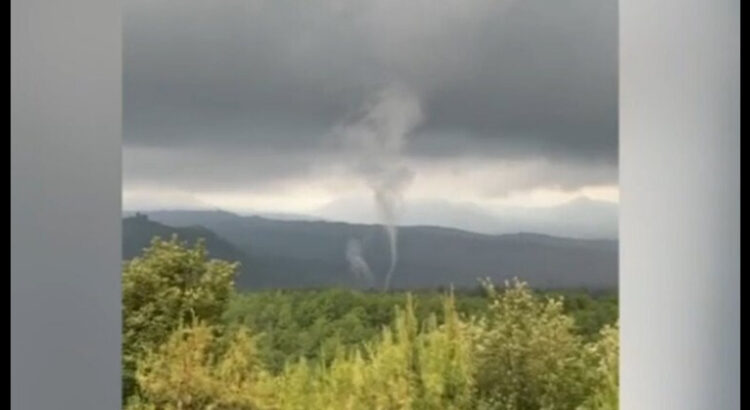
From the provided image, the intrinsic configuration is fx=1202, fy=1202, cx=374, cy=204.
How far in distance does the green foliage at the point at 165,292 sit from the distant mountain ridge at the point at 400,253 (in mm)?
77

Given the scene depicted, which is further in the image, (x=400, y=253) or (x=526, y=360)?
(x=526, y=360)

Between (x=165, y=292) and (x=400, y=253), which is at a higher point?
(x=400, y=253)

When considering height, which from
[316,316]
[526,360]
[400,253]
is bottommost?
[526,360]

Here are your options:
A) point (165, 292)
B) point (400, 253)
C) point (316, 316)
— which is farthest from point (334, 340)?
point (165, 292)

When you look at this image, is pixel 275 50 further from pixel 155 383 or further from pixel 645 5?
pixel 645 5

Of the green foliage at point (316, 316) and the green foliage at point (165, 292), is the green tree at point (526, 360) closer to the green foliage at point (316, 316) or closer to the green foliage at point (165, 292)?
the green foliage at point (316, 316)

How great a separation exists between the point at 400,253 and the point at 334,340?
412mm

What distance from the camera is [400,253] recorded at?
14.5 feet

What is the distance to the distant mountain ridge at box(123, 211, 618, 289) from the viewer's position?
172 inches

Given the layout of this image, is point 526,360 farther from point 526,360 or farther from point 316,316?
point 316,316

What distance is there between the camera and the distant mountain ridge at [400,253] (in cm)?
437

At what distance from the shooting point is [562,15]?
450cm

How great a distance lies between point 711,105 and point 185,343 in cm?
292

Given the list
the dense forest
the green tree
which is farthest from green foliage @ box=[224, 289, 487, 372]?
the green tree
